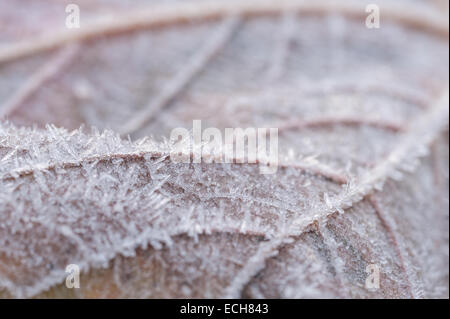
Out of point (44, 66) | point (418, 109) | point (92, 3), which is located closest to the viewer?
point (418, 109)

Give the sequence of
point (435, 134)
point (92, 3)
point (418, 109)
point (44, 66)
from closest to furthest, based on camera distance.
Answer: point (435, 134) → point (418, 109) → point (44, 66) → point (92, 3)

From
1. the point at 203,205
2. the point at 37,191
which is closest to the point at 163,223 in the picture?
the point at 203,205

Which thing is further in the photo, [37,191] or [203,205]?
[203,205]

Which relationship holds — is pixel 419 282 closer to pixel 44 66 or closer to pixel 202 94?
pixel 202 94

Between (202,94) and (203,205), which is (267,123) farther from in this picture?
(203,205)
